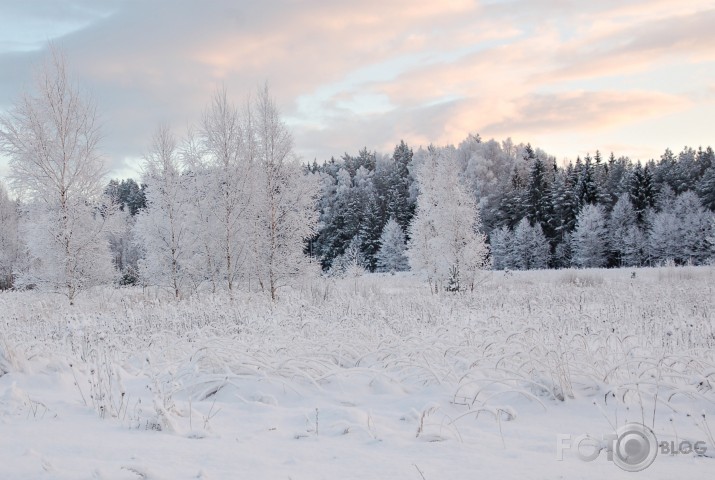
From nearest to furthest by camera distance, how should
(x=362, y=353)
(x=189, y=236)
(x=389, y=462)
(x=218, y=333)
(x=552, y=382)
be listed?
1. (x=389, y=462)
2. (x=552, y=382)
3. (x=362, y=353)
4. (x=218, y=333)
5. (x=189, y=236)

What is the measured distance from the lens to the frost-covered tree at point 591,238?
42.9 metres

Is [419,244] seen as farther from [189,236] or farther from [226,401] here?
[226,401]

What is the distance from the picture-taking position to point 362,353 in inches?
230

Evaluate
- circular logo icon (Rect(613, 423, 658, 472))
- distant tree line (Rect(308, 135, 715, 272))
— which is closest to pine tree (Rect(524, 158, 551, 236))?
distant tree line (Rect(308, 135, 715, 272))

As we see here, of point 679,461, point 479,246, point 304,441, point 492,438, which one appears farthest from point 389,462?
point 479,246

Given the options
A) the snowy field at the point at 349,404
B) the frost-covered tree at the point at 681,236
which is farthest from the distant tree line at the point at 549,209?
the snowy field at the point at 349,404

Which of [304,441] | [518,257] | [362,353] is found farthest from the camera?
[518,257]

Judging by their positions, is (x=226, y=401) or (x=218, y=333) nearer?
(x=226, y=401)

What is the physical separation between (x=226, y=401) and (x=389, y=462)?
7.38 feet

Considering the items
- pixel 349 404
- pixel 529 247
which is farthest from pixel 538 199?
pixel 349 404

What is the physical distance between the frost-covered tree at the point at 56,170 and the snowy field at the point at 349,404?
393 inches

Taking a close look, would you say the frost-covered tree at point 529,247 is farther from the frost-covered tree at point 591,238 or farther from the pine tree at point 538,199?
the frost-covered tree at point 591,238

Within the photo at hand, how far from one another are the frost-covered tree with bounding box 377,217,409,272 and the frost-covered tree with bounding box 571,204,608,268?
55.4 ft

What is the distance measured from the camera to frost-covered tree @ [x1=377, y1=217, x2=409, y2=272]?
50.4m
